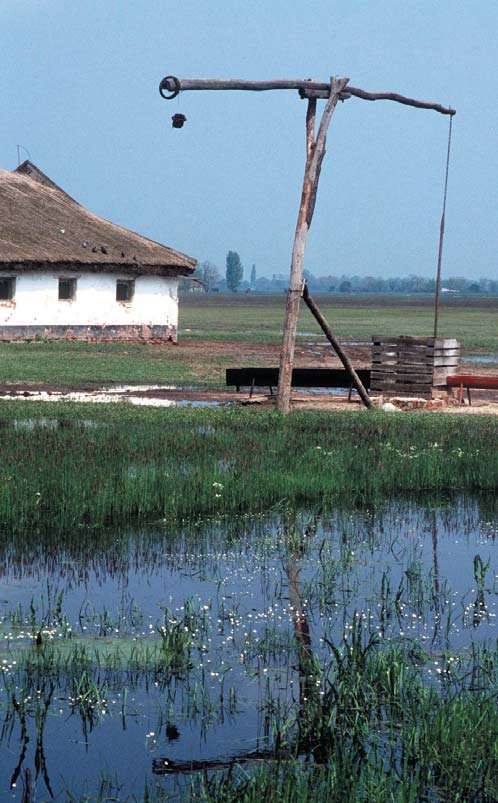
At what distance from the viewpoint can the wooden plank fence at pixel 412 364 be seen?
89.0ft

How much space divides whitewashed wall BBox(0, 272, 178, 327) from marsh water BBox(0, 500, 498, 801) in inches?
1269

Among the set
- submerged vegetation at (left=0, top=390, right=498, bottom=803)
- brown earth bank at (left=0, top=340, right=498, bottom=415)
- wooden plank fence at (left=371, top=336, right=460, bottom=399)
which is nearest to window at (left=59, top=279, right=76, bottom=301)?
brown earth bank at (left=0, top=340, right=498, bottom=415)

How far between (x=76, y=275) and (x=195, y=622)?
1503 inches

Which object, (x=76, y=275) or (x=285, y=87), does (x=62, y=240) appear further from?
(x=285, y=87)

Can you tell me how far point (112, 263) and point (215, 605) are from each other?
1501 inches

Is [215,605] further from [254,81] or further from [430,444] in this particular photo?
[254,81]

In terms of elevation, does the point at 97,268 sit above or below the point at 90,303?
above

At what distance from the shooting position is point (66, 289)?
4634 centimetres

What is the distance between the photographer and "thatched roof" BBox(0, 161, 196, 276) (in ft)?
146

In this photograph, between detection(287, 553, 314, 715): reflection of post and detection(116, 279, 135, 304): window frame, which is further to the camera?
detection(116, 279, 135, 304): window frame

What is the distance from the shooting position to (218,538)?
11.8 metres

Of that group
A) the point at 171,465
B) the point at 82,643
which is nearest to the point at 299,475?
the point at 171,465

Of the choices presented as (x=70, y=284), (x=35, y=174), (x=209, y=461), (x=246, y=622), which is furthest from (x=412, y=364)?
(x=35, y=174)

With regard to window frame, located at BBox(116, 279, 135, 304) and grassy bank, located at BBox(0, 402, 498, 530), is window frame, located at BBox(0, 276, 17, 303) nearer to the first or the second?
window frame, located at BBox(116, 279, 135, 304)
